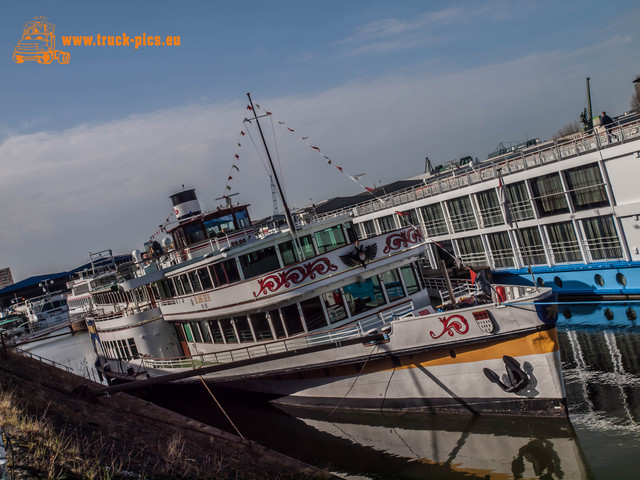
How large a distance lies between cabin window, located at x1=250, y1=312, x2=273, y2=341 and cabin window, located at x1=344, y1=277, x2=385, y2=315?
9.54ft

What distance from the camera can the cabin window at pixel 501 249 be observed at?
2856cm

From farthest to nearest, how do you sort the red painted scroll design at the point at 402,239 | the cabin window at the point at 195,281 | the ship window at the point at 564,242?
the ship window at the point at 564,242
the cabin window at the point at 195,281
the red painted scroll design at the point at 402,239

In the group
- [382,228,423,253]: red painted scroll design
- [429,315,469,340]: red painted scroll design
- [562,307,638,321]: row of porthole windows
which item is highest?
[382,228,423,253]: red painted scroll design

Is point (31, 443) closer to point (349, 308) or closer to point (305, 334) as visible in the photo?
point (305, 334)

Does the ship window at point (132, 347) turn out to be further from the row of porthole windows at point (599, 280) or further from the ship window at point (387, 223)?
the row of porthole windows at point (599, 280)

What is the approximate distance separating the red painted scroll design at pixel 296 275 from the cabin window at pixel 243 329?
2.25 meters

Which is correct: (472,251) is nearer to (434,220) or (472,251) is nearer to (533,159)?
(434,220)

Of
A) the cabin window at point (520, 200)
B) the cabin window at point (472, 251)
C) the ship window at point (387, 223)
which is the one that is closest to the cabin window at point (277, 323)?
the cabin window at point (520, 200)

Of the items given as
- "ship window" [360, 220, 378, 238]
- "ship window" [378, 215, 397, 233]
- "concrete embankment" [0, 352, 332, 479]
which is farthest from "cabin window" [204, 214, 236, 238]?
"ship window" [360, 220, 378, 238]

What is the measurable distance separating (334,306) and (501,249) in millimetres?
15455

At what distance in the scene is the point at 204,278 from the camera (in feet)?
62.6

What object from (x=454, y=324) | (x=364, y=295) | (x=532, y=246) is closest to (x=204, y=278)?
(x=364, y=295)

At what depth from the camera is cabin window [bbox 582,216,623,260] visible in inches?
901

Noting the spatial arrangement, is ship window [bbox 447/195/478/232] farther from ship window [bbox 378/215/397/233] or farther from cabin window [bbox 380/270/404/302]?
cabin window [bbox 380/270/404/302]
